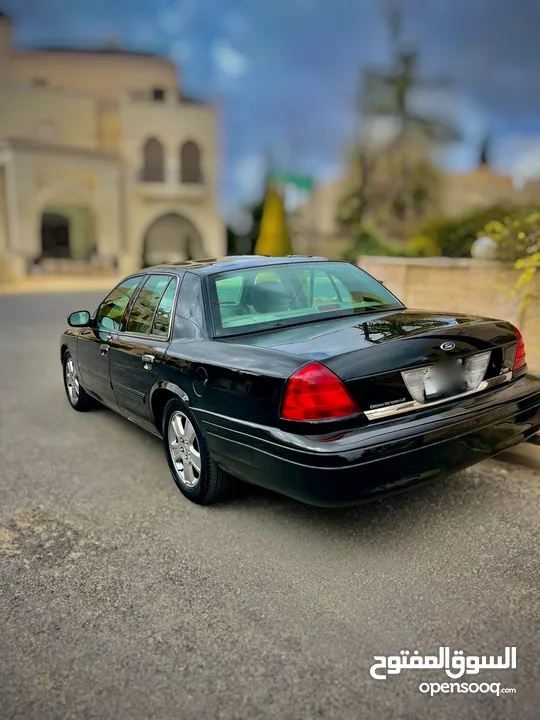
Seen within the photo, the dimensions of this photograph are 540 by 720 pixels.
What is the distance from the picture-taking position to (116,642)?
269 centimetres

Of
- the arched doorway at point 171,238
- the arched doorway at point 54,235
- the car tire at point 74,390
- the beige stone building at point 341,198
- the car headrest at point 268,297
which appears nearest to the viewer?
the car headrest at point 268,297

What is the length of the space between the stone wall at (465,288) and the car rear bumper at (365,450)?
4096 millimetres

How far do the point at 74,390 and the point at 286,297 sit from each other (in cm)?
319

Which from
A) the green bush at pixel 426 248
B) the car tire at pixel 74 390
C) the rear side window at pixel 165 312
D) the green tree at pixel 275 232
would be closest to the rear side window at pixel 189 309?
the rear side window at pixel 165 312

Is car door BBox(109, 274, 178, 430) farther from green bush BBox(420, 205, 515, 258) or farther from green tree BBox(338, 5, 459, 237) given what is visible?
green tree BBox(338, 5, 459, 237)

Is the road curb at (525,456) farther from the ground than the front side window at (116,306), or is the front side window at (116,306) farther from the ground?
the front side window at (116,306)

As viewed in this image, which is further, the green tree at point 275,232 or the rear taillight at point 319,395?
the green tree at point 275,232

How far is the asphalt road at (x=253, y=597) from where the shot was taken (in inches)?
92.4

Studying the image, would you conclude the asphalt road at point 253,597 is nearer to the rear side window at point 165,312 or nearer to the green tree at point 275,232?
the rear side window at point 165,312

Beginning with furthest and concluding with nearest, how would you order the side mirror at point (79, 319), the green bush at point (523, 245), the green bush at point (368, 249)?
1. the green bush at point (368, 249)
2. the green bush at point (523, 245)
3. the side mirror at point (79, 319)

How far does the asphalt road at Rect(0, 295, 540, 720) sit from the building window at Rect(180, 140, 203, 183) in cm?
3045

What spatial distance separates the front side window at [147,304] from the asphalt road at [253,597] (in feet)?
3.68

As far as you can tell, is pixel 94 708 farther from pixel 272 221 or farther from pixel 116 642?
pixel 272 221

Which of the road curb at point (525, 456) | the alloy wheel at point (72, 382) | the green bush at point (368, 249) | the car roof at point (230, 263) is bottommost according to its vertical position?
the road curb at point (525, 456)
